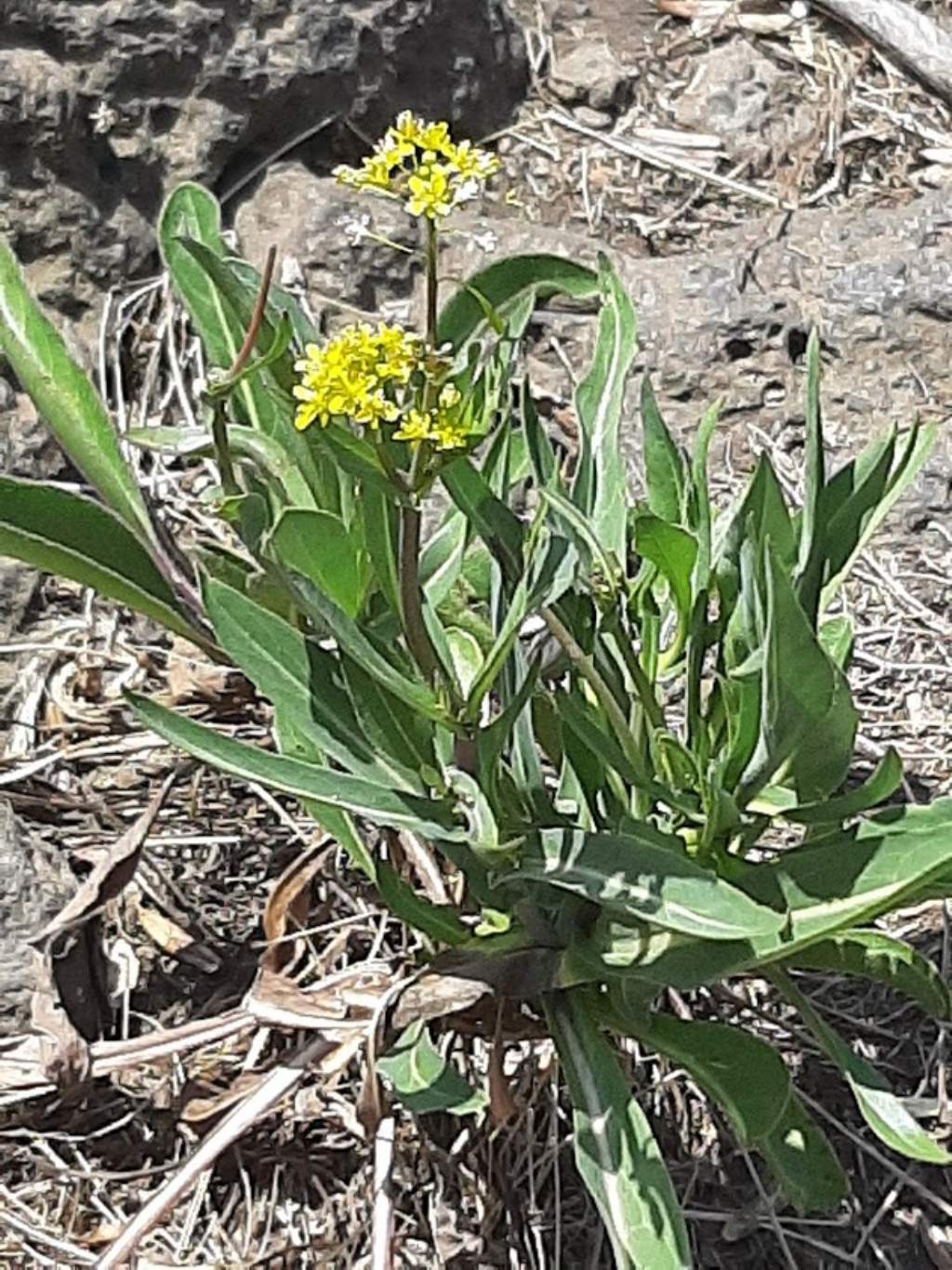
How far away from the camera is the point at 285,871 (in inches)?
70.4

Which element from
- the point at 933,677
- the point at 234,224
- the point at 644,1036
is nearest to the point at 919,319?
the point at 933,677

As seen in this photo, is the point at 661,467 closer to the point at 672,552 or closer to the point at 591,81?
the point at 672,552

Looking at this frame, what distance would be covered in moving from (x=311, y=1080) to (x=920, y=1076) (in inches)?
22.8

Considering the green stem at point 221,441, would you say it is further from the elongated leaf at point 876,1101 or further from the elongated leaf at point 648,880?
the elongated leaf at point 876,1101

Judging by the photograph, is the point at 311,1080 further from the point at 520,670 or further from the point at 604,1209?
the point at 520,670

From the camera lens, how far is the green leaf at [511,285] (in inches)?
65.1

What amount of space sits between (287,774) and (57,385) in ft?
1.66

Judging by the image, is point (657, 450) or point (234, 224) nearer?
point (657, 450)

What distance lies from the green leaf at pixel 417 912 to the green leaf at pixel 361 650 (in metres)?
0.18

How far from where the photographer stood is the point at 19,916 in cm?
177

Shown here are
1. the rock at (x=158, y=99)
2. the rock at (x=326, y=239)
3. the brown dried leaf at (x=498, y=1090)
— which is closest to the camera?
the brown dried leaf at (x=498, y=1090)

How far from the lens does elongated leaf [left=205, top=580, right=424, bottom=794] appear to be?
53.2 inches

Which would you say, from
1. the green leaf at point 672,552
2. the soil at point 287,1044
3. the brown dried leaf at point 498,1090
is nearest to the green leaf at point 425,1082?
the brown dried leaf at point 498,1090

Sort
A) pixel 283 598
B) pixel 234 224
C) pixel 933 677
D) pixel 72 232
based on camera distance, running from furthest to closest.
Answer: pixel 234 224
pixel 72 232
pixel 933 677
pixel 283 598
